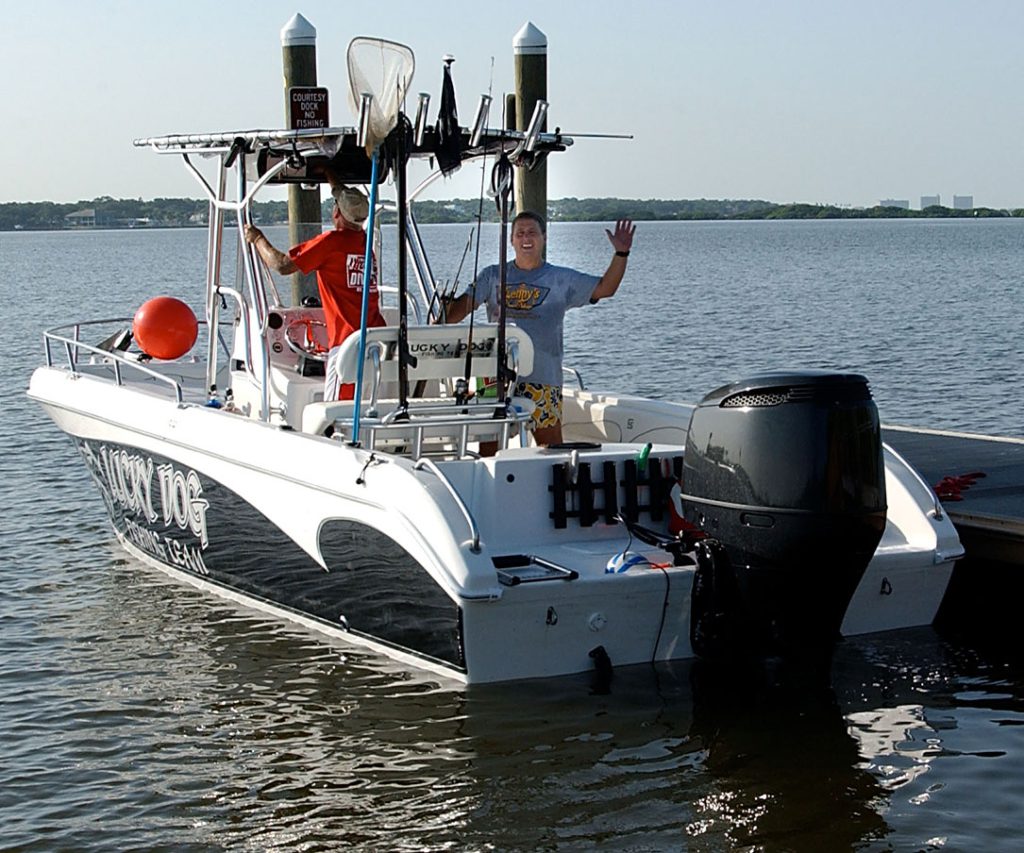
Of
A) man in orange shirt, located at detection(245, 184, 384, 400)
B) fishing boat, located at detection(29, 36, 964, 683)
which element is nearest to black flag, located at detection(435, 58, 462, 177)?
fishing boat, located at detection(29, 36, 964, 683)

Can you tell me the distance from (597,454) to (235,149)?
8.75ft

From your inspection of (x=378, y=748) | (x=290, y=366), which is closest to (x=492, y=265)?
(x=290, y=366)

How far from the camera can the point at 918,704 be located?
22.2 feet

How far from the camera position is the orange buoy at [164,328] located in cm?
952

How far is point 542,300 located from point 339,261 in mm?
1065

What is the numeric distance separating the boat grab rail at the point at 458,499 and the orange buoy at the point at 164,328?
329 centimetres

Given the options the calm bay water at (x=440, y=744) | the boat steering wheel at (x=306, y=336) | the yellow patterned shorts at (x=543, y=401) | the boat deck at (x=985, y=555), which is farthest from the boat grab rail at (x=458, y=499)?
the boat deck at (x=985, y=555)

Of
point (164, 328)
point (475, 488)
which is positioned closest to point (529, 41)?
point (164, 328)

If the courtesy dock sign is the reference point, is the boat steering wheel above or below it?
below

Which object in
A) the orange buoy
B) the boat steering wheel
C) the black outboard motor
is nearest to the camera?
the black outboard motor

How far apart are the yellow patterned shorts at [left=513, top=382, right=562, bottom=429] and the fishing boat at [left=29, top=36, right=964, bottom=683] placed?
385 mm

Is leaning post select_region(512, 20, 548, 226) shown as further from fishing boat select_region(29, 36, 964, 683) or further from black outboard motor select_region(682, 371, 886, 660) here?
black outboard motor select_region(682, 371, 886, 660)

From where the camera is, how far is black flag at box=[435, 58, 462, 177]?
723cm

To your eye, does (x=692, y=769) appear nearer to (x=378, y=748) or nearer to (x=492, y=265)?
(x=378, y=748)
